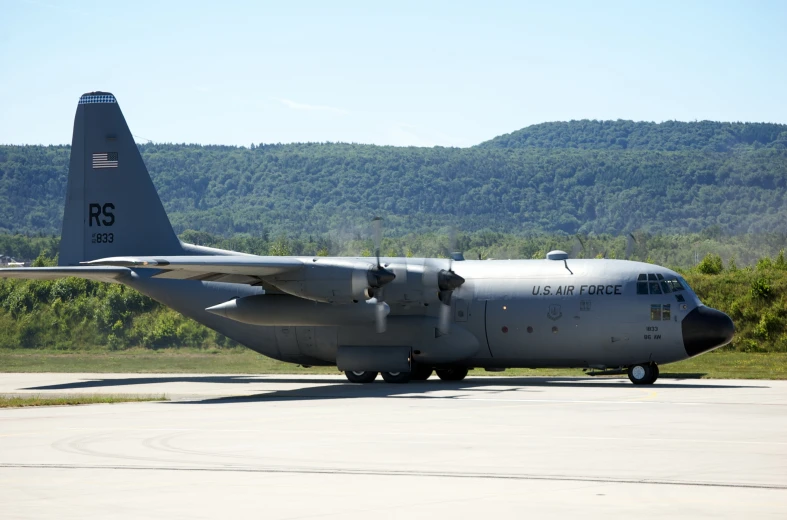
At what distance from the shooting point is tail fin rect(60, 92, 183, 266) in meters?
35.1

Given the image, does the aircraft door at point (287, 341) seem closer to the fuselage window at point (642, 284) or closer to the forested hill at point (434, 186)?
the fuselage window at point (642, 284)

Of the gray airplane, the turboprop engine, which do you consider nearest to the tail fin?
the gray airplane

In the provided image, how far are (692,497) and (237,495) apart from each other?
16.0 feet

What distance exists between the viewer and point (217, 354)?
1909 inches

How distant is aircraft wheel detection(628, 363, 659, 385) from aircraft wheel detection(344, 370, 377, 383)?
25.7ft

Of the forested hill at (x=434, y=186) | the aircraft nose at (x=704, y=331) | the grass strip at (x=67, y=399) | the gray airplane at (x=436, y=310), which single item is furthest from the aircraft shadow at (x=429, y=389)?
the forested hill at (x=434, y=186)

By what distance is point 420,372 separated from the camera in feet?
107

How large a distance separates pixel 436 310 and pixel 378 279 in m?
3.12

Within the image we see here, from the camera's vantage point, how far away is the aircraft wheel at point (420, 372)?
106 feet

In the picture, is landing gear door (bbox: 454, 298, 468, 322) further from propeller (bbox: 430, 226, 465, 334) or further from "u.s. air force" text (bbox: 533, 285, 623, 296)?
"u.s. air force" text (bbox: 533, 285, 623, 296)

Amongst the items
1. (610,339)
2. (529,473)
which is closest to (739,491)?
(529,473)

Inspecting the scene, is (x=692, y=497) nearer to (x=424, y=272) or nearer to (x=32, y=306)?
(x=424, y=272)

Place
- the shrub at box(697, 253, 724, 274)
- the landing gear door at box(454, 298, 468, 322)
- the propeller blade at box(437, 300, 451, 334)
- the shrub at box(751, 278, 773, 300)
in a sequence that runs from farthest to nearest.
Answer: the shrub at box(697, 253, 724, 274)
the shrub at box(751, 278, 773, 300)
the landing gear door at box(454, 298, 468, 322)
the propeller blade at box(437, 300, 451, 334)

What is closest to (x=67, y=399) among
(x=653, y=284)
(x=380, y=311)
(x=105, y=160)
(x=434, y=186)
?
(x=380, y=311)
